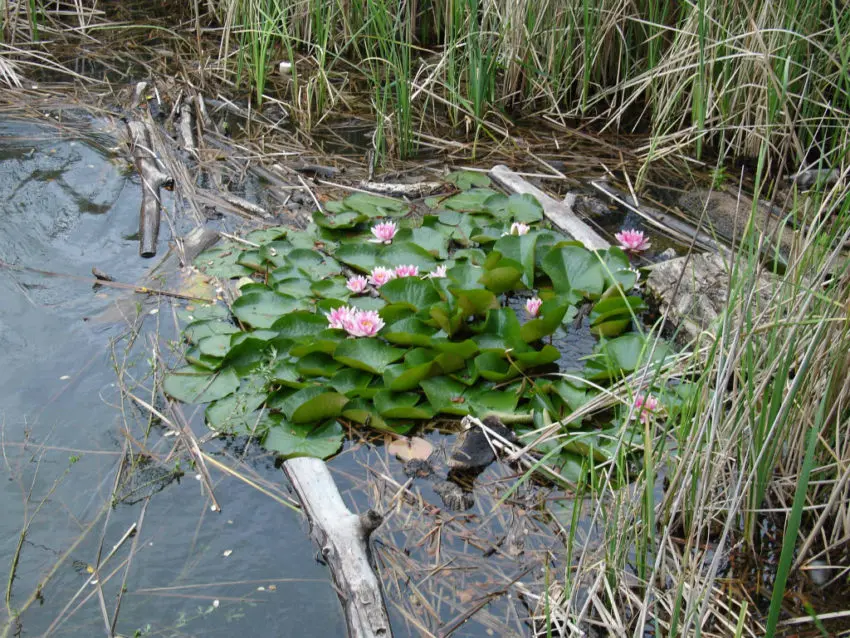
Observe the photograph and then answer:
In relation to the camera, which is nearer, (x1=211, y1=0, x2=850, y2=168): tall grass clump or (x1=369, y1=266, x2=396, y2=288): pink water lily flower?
(x1=369, y1=266, x2=396, y2=288): pink water lily flower

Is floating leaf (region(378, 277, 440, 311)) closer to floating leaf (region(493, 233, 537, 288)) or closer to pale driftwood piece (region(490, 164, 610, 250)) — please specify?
A: floating leaf (region(493, 233, 537, 288))

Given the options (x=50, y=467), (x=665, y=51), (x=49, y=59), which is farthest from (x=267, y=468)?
(x=49, y=59)

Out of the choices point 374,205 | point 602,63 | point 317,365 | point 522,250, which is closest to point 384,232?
point 374,205

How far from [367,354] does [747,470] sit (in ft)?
3.59

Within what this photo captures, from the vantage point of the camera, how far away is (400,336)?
2350mm

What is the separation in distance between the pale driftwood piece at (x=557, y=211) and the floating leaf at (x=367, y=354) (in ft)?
3.22

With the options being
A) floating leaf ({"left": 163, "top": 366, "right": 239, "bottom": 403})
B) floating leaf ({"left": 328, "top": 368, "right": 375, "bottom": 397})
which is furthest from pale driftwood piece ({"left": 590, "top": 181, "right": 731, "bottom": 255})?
floating leaf ({"left": 163, "top": 366, "right": 239, "bottom": 403})

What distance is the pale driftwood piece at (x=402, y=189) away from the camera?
11.4ft

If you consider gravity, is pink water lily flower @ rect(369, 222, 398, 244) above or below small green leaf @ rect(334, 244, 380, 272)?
above

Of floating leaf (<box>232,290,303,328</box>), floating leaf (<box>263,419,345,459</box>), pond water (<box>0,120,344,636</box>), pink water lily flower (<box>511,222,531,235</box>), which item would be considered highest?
pink water lily flower (<box>511,222,531,235</box>)

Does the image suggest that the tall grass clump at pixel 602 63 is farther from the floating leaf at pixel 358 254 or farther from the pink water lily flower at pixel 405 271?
the pink water lily flower at pixel 405 271

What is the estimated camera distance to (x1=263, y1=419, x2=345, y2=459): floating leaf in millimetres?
2124

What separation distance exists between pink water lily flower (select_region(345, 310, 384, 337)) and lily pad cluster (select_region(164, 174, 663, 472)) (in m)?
0.03

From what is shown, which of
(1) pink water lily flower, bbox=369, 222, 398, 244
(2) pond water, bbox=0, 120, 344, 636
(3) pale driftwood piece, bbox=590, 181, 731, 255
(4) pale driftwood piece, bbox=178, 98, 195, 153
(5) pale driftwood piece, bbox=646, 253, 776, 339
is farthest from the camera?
(4) pale driftwood piece, bbox=178, 98, 195, 153
